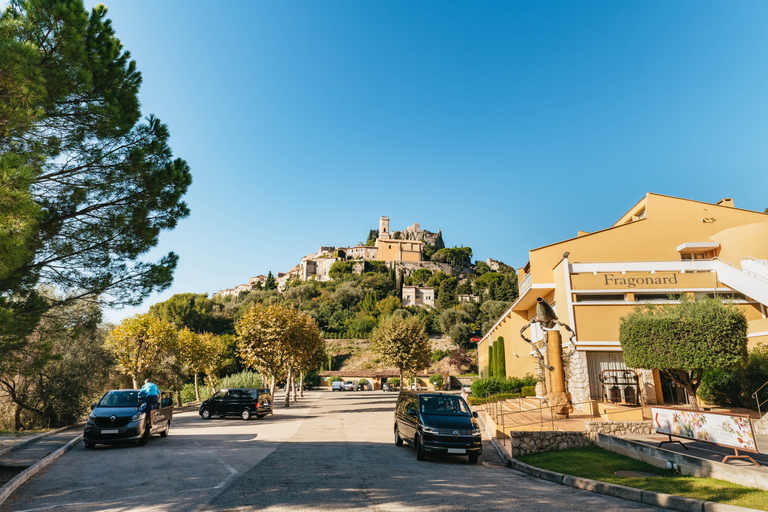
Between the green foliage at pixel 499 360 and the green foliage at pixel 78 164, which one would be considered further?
the green foliage at pixel 499 360

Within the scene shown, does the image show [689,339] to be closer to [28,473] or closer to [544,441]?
[544,441]

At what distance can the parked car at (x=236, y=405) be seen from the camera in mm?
19844

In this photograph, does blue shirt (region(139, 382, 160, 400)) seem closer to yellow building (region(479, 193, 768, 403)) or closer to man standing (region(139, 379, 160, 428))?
man standing (region(139, 379, 160, 428))

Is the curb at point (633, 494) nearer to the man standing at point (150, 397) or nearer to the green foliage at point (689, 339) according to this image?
the green foliage at point (689, 339)

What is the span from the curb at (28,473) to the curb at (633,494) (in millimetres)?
9269

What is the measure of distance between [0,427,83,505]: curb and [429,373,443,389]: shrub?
50.1 metres

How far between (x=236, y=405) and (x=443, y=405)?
12109 millimetres

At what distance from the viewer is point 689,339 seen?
15.0 m

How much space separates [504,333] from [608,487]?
28.7 m

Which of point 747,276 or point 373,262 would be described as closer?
point 747,276

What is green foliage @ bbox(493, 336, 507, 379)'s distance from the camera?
110 feet

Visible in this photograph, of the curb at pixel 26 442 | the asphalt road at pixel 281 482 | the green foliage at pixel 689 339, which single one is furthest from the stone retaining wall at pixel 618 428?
the curb at pixel 26 442

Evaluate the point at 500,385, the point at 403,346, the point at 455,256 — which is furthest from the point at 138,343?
the point at 455,256

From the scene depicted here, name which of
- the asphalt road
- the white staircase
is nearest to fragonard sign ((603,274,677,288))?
the white staircase
